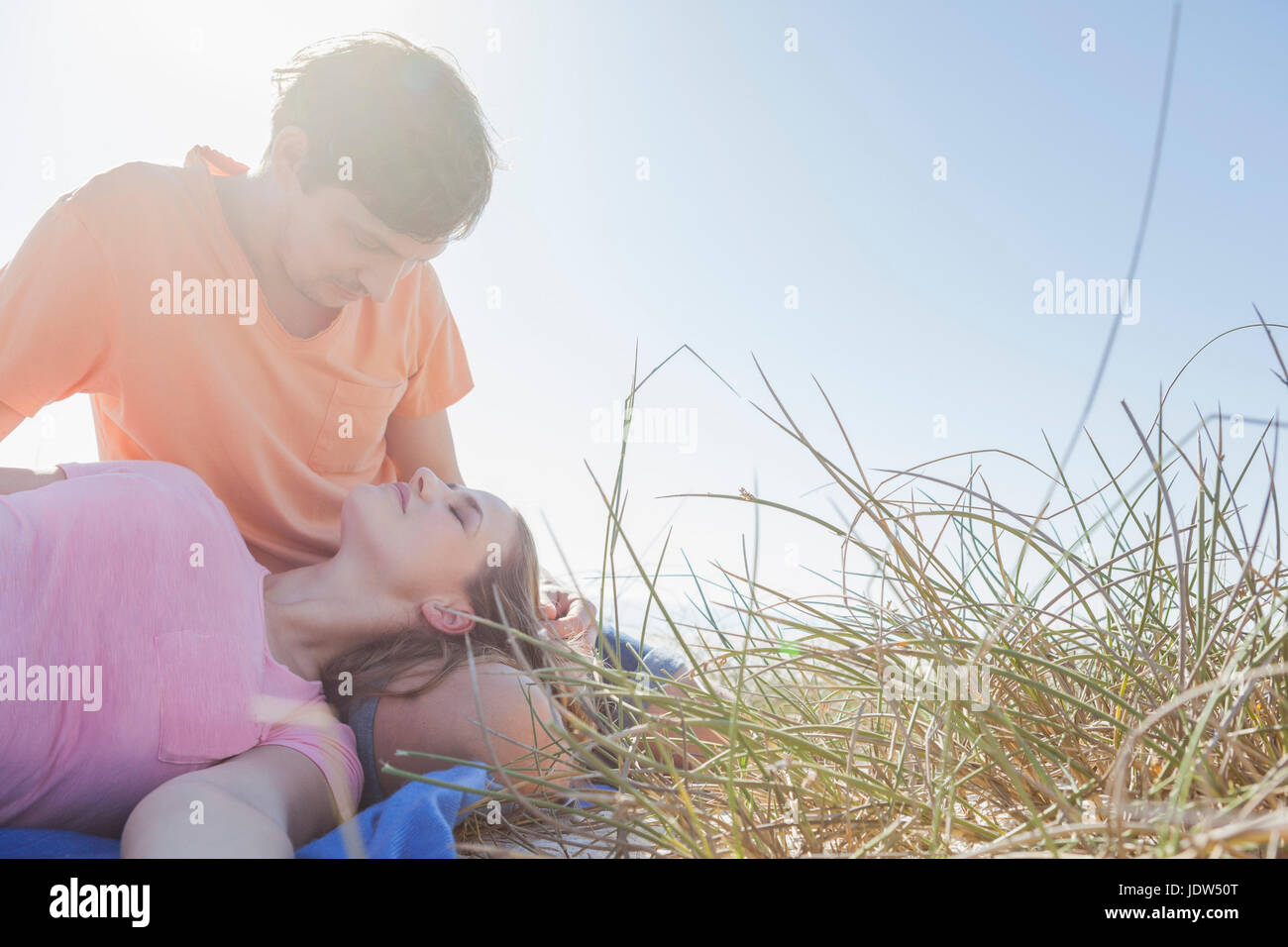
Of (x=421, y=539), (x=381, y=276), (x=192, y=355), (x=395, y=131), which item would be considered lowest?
(x=421, y=539)

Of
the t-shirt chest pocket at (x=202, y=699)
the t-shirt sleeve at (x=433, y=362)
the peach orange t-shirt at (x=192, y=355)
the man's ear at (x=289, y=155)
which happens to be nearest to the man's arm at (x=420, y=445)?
the t-shirt sleeve at (x=433, y=362)

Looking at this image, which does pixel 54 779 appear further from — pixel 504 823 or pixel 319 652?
pixel 504 823

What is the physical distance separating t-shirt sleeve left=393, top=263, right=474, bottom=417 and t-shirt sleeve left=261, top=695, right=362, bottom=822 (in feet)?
2.73

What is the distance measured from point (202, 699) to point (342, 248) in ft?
2.47

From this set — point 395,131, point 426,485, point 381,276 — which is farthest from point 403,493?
point 395,131

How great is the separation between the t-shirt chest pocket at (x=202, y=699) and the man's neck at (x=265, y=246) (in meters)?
0.71

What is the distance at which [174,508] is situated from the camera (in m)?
1.00

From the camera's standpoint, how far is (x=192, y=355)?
1349 mm

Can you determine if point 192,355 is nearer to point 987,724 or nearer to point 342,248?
point 342,248

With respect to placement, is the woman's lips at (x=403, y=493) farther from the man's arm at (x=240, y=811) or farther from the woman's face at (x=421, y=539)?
the man's arm at (x=240, y=811)

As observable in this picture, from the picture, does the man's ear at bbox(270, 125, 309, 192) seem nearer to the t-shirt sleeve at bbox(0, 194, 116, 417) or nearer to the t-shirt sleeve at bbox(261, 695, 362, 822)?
the t-shirt sleeve at bbox(0, 194, 116, 417)

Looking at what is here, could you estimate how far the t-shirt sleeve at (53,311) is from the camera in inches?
48.6

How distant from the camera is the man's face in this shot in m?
1.28
